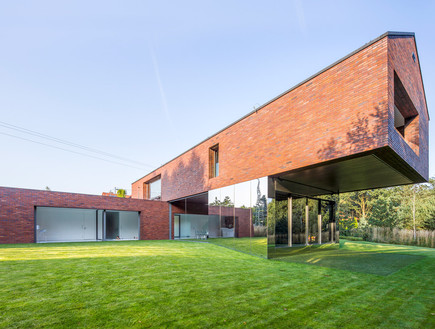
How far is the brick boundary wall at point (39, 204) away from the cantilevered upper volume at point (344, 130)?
7.02 meters

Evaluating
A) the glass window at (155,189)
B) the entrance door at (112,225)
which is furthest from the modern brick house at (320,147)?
the entrance door at (112,225)

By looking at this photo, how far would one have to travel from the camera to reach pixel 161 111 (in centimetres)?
2072

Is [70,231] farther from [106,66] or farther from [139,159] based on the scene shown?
[139,159]

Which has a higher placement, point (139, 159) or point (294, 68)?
point (294, 68)

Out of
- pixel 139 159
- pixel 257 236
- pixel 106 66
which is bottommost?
pixel 257 236

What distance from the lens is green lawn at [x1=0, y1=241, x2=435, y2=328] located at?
117 inches

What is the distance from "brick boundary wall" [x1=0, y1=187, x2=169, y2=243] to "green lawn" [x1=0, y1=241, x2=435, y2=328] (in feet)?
30.2

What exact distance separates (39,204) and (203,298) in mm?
14119

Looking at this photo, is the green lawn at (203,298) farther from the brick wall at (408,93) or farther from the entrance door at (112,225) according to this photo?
the entrance door at (112,225)

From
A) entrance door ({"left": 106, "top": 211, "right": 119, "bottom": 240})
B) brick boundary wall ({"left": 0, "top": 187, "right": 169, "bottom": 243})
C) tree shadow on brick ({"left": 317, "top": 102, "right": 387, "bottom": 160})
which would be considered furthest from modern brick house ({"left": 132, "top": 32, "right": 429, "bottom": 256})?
entrance door ({"left": 106, "top": 211, "right": 119, "bottom": 240})

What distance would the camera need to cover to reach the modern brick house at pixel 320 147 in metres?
6.28

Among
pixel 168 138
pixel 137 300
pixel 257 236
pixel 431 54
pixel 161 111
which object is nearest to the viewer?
pixel 137 300

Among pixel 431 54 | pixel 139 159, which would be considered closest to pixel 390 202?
pixel 431 54

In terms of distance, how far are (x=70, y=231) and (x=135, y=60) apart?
41.1 feet
